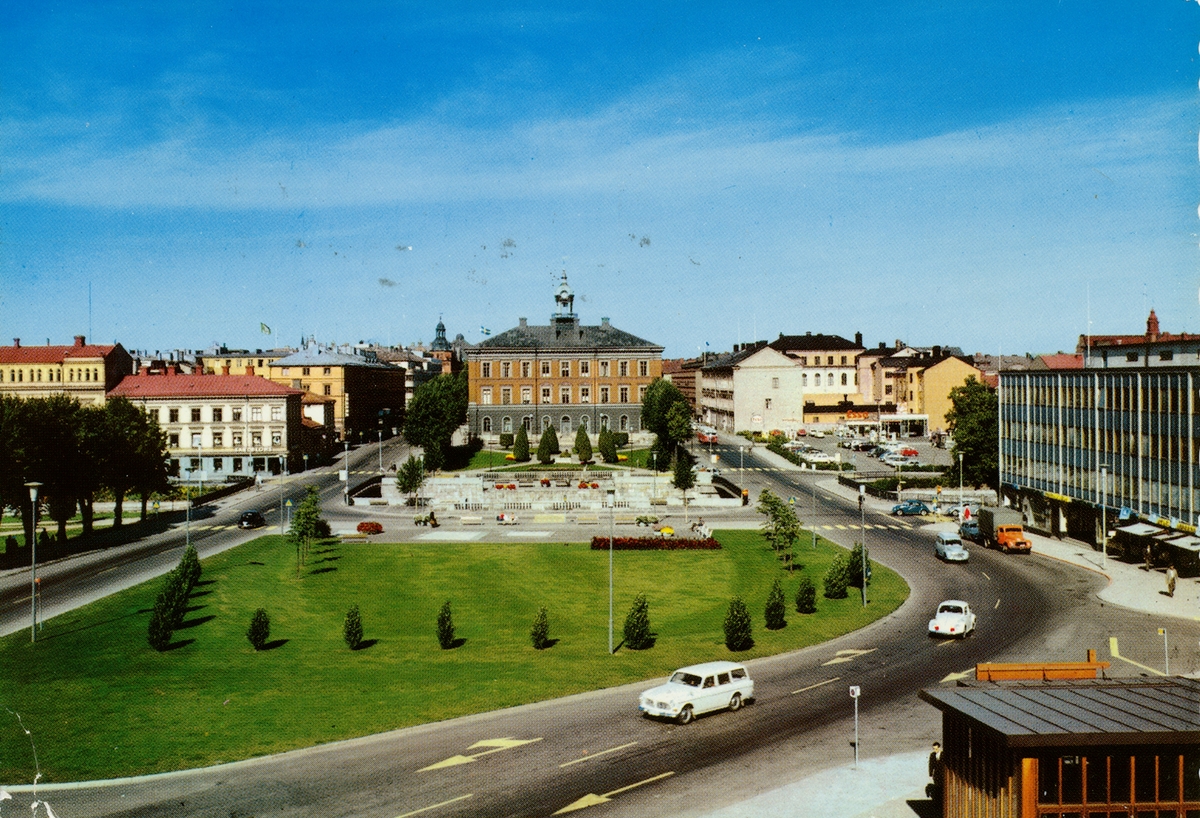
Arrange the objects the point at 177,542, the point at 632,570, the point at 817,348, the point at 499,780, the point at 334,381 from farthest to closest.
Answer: the point at 817,348 → the point at 334,381 → the point at 177,542 → the point at 632,570 → the point at 499,780

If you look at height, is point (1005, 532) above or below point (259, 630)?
above

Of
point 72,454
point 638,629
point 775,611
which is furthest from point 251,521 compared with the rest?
point 775,611

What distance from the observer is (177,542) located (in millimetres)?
67000

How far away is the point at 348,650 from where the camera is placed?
131ft

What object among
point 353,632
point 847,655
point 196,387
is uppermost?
point 196,387

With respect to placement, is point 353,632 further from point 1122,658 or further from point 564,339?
point 564,339

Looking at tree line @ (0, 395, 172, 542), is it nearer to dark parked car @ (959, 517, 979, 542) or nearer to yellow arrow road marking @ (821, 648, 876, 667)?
yellow arrow road marking @ (821, 648, 876, 667)

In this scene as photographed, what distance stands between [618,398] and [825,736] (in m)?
95.2

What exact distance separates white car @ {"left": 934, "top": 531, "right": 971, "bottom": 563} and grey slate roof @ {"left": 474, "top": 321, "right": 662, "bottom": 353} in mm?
66241

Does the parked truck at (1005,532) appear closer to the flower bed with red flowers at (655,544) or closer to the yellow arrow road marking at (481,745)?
the flower bed with red flowers at (655,544)

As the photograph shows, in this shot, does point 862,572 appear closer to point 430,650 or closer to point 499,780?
point 430,650

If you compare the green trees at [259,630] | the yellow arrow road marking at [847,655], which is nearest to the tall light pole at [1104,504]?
the yellow arrow road marking at [847,655]

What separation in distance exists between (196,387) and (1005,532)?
300 ft

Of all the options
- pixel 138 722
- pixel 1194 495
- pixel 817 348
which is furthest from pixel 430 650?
pixel 817 348
